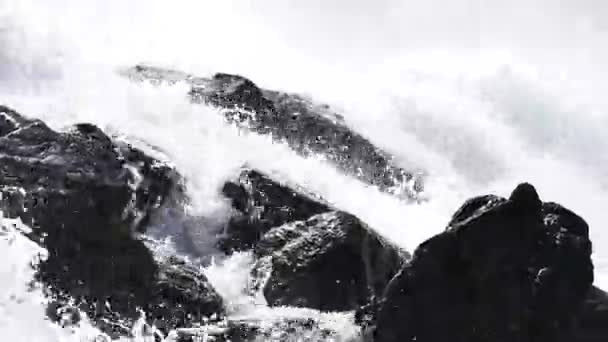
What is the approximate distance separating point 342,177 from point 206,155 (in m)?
4.34

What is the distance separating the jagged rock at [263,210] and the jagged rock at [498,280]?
26.3 feet

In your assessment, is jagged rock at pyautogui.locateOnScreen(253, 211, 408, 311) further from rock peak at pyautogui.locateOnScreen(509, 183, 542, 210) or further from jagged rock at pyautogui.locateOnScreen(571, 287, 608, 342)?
jagged rock at pyautogui.locateOnScreen(571, 287, 608, 342)

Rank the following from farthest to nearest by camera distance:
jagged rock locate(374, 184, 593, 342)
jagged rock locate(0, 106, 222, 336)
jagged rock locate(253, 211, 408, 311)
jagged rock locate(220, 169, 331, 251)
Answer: jagged rock locate(220, 169, 331, 251)
jagged rock locate(253, 211, 408, 311)
jagged rock locate(0, 106, 222, 336)
jagged rock locate(374, 184, 593, 342)

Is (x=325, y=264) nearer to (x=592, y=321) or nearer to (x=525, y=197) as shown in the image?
(x=525, y=197)

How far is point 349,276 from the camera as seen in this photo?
1886cm

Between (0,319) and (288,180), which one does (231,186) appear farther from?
(0,319)

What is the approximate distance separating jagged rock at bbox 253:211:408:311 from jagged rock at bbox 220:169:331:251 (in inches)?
65.4

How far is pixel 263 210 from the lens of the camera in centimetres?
2234

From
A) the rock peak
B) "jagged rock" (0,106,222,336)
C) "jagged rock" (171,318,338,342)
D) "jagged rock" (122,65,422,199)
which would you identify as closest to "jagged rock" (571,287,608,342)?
the rock peak

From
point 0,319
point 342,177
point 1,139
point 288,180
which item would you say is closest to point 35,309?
point 0,319

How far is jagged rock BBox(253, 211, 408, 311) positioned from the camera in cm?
1834

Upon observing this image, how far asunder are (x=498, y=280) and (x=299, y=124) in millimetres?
18482

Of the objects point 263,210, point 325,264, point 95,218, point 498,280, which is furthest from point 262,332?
point 263,210

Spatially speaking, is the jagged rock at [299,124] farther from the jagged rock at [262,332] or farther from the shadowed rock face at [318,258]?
the jagged rock at [262,332]
